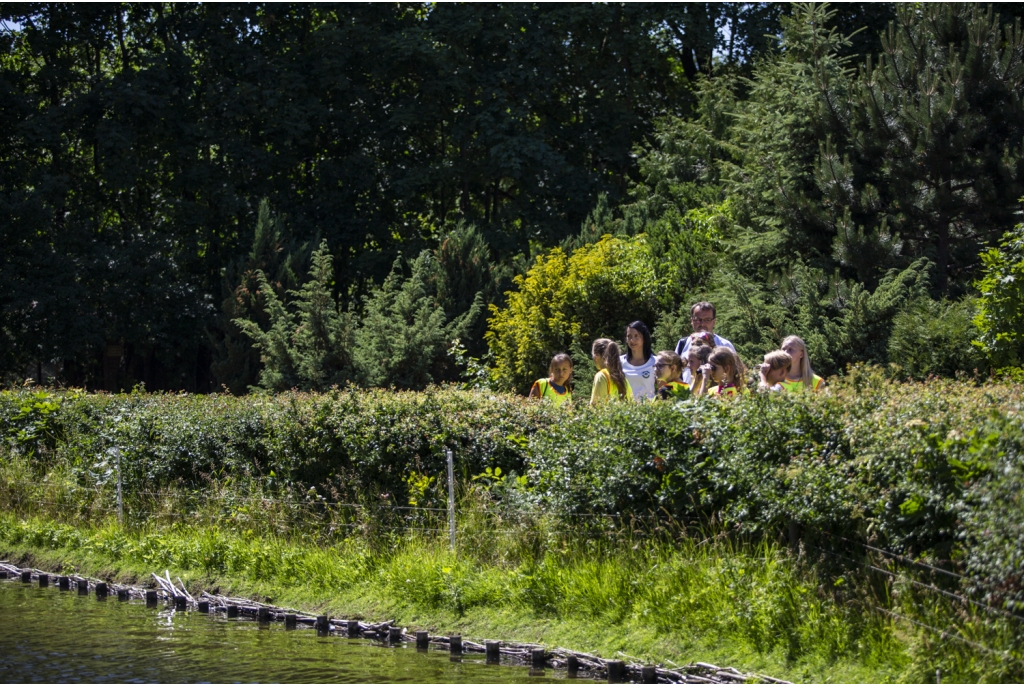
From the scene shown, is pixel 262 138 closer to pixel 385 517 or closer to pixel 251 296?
pixel 251 296

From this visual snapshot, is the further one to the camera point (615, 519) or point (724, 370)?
point (724, 370)

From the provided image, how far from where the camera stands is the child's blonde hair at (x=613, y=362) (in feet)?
33.5

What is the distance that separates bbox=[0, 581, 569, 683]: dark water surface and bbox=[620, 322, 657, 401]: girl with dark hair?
3.66 m

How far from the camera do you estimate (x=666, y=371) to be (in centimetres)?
1027

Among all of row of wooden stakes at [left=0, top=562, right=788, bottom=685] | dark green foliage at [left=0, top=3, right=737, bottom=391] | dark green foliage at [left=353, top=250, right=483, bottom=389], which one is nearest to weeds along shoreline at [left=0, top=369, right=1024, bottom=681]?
row of wooden stakes at [left=0, top=562, right=788, bottom=685]

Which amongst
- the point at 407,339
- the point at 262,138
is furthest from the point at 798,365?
the point at 262,138

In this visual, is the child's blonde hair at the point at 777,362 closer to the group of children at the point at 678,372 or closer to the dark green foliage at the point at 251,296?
the group of children at the point at 678,372

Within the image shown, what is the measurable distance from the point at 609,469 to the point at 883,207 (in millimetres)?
8882

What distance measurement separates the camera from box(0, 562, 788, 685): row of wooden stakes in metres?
7.13

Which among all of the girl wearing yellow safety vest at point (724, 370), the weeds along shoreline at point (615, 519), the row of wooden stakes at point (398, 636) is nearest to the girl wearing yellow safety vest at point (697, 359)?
the girl wearing yellow safety vest at point (724, 370)

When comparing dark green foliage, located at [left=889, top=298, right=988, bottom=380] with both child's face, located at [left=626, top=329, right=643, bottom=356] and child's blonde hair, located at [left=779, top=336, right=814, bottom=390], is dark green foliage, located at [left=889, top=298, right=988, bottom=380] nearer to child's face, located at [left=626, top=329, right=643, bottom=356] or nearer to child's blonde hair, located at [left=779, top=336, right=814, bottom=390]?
child's face, located at [left=626, top=329, right=643, bottom=356]

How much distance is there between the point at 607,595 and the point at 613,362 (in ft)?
9.14

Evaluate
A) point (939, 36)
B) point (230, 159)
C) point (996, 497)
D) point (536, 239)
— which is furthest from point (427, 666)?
point (230, 159)

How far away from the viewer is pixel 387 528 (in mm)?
10062
